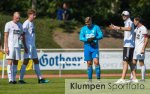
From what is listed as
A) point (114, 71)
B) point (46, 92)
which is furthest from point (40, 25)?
point (46, 92)

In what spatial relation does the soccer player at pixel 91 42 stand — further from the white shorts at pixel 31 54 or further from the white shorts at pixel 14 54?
the white shorts at pixel 14 54

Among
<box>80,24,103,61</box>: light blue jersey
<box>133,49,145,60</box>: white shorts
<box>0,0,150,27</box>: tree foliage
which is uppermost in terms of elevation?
<box>0,0,150,27</box>: tree foliage

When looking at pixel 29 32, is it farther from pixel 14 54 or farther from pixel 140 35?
pixel 140 35

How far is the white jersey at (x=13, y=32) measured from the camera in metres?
20.1

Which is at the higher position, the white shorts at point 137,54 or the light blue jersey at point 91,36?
the light blue jersey at point 91,36

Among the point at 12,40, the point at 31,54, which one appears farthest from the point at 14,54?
the point at 31,54

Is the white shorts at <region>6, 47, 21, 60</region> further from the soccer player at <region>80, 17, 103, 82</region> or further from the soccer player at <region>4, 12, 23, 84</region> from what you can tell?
the soccer player at <region>80, 17, 103, 82</region>

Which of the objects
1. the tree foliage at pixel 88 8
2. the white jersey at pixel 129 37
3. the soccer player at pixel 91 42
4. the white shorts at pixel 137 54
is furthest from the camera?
the tree foliage at pixel 88 8

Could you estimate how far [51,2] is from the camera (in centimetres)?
4972

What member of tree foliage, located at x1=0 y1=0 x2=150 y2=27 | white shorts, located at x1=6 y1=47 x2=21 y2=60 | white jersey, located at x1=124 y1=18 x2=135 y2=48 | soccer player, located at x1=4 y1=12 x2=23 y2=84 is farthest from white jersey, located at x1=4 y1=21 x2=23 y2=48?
tree foliage, located at x1=0 y1=0 x2=150 y2=27

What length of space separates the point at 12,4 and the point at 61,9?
13.1 feet

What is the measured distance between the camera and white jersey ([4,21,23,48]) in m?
20.1

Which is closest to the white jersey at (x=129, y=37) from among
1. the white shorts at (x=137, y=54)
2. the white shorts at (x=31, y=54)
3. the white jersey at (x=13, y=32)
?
the white shorts at (x=137, y=54)

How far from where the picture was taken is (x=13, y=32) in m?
20.1
